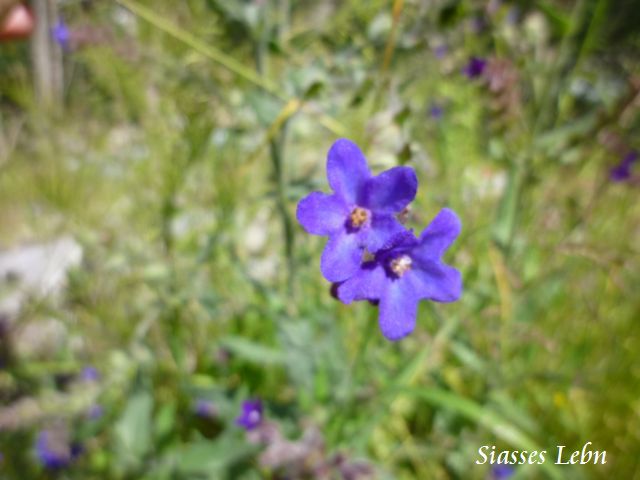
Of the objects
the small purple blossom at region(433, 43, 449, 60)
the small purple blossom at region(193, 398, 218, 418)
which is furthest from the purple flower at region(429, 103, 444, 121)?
the small purple blossom at region(193, 398, 218, 418)

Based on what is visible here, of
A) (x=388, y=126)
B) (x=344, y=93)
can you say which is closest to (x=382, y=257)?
(x=388, y=126)

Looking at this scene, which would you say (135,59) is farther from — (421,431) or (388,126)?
(421,431)

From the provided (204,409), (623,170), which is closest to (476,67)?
(623,170)

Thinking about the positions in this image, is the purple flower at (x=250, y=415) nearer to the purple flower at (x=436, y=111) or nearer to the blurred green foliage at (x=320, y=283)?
the blurred green foliage at (x=320, y=283)

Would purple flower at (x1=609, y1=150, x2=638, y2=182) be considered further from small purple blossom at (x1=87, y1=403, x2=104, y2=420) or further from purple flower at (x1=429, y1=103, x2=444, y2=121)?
small purple blossom at (x1=87, y1=403, x2=104, y2=420)

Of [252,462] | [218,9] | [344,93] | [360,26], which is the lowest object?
[252,462]

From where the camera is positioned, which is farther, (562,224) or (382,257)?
(562,224)

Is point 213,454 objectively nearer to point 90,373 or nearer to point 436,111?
point 90,373
